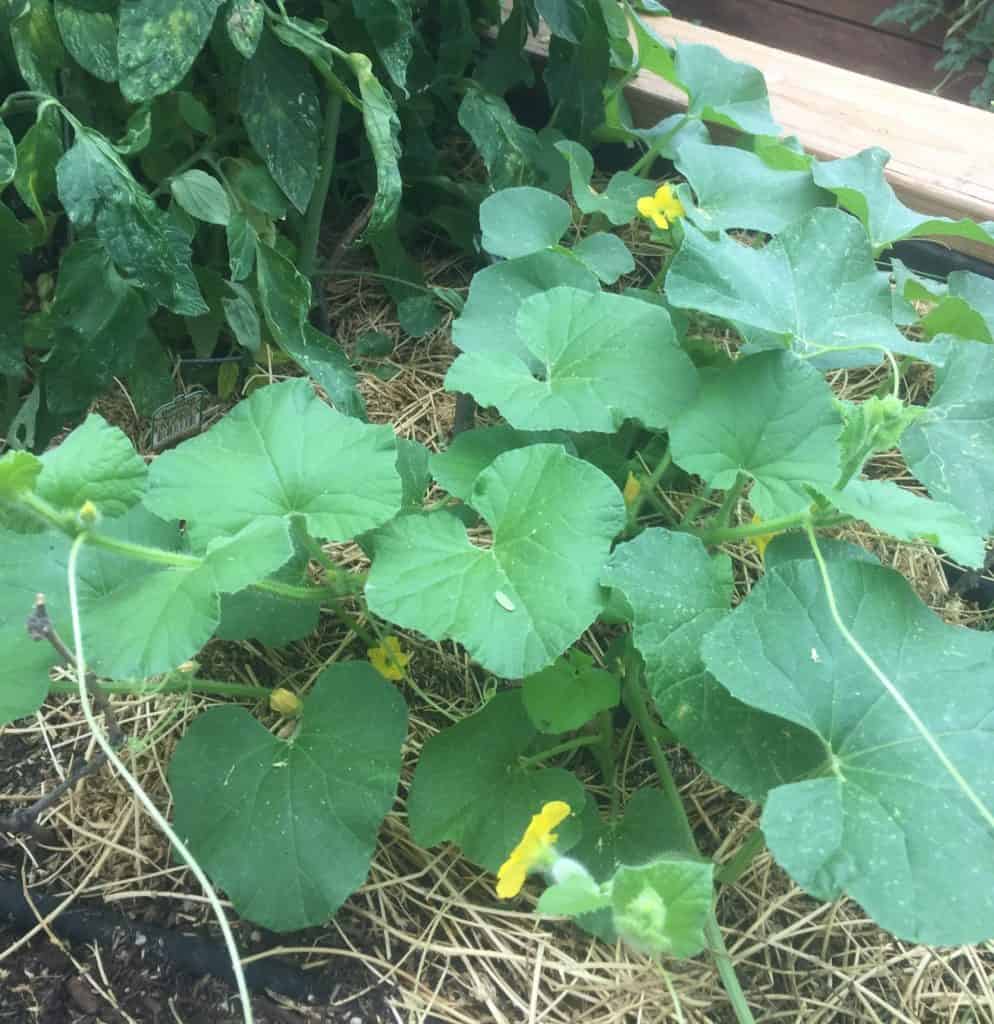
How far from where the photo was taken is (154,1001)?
0.84 metres

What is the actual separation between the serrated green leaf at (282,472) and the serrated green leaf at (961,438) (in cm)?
61

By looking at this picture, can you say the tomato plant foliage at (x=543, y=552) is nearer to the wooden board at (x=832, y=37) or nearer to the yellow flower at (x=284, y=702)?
the yellow flower at (x=284, y=702)

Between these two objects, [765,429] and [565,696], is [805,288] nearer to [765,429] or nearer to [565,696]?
[765,429]

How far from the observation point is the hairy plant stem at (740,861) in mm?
838

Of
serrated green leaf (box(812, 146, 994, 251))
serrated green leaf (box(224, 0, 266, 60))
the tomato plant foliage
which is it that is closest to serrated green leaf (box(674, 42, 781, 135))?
serrated green leaf (box(812, 146, 994, 251))

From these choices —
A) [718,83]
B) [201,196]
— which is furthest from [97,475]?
[718,83]

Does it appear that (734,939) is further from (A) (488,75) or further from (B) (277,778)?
(A) (488,75)

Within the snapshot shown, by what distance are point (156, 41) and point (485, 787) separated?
32.0 inches

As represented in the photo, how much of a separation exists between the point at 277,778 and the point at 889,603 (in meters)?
0.56

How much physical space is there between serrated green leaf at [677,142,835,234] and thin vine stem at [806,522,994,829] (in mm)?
586

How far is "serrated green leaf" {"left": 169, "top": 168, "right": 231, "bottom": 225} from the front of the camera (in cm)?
113

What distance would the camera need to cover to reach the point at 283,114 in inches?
45.3

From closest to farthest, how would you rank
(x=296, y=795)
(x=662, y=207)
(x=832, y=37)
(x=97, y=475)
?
(x=97, y=475) < (x=296, y=795) < (x=662, y=207) < (x=832, y=37)

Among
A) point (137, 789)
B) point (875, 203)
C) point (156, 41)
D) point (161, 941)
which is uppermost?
point (875, 203)
